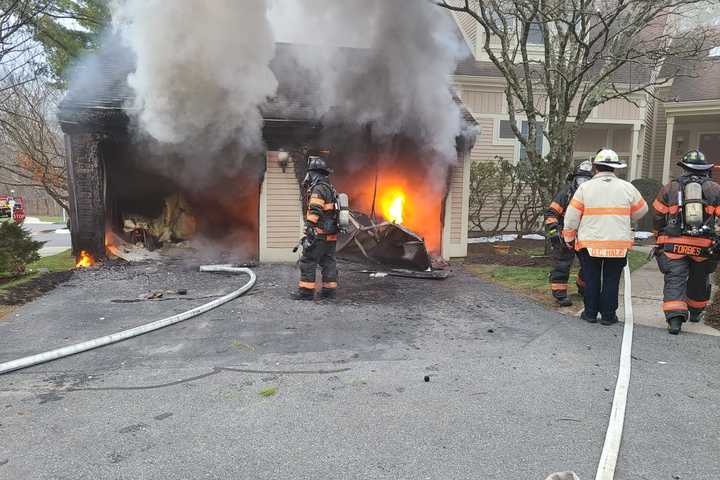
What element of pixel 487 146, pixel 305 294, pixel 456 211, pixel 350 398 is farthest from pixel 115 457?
pixel 487 146

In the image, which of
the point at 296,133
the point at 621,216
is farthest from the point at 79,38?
the point at 621,216

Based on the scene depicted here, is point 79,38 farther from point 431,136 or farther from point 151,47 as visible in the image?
point 431,136

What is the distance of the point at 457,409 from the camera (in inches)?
119

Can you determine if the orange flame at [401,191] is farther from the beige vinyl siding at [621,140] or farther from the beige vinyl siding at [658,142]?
the beige vinyl siding at [658,142]

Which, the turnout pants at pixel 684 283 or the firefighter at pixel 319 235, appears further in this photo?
the firefighter at pixel 319 235

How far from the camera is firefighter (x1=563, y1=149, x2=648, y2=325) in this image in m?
4.82

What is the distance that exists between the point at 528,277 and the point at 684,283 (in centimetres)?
296

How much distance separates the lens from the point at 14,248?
693 centimetres

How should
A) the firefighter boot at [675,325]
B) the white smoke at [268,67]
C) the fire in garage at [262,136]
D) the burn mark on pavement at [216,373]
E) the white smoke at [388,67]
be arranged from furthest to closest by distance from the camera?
1. the white smoke at [388,67]
2. the fire in garage at [262,136]
3. the white smoke at [268,67]
4. the firefighter boot at [675,325]
5. the burn mark on pavement at [216,373]

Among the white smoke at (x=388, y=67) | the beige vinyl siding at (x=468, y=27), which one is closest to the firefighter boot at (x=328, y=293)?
the white smoke at (x=388, y=67)

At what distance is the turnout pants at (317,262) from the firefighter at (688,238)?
3.62 m

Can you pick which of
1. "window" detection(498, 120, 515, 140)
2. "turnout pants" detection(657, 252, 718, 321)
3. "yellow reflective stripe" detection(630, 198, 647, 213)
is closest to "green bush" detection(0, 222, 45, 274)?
"yellow reflective stripe" detection(630, 198, 647, 213)

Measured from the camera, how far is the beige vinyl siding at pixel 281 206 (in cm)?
904

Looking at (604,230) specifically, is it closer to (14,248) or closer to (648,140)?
(14,248)
